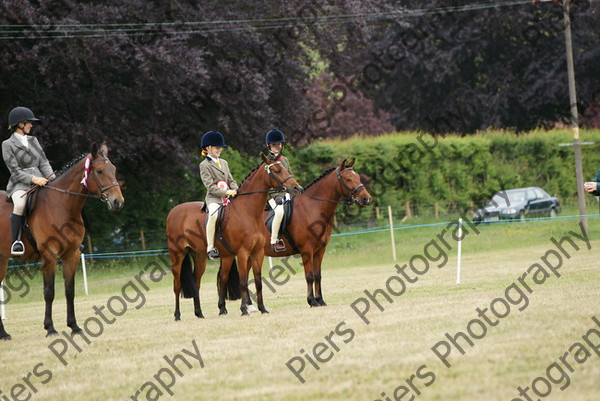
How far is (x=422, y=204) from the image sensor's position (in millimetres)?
33406

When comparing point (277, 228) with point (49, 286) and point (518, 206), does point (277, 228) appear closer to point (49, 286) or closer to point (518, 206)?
point (49, 286)

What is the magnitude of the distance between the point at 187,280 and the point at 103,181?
2739mm

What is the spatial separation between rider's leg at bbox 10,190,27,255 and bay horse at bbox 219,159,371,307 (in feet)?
13.7

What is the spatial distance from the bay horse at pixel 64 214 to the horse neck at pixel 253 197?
6.58 feet

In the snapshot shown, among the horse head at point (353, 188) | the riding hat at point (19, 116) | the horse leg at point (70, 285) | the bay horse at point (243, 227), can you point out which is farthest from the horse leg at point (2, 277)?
the horse head at point (353, 188)

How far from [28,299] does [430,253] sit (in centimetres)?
1243

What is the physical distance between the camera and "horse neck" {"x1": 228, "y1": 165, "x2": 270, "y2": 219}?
12828 mm

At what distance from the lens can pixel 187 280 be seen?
13.6 m

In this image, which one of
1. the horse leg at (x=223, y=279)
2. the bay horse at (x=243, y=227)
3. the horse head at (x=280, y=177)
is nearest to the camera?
the horse head at (x=280, y=177)

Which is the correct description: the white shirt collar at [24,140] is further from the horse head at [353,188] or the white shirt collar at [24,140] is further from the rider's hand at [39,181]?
the horse head at [353,188]

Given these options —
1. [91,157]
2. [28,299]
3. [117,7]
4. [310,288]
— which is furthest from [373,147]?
[91,157]

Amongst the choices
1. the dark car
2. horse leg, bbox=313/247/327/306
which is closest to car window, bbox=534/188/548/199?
the dark car

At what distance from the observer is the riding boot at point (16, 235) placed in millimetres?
11625

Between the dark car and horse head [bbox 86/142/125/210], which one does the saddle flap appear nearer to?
horse head [bbox 86/142/125/210]
